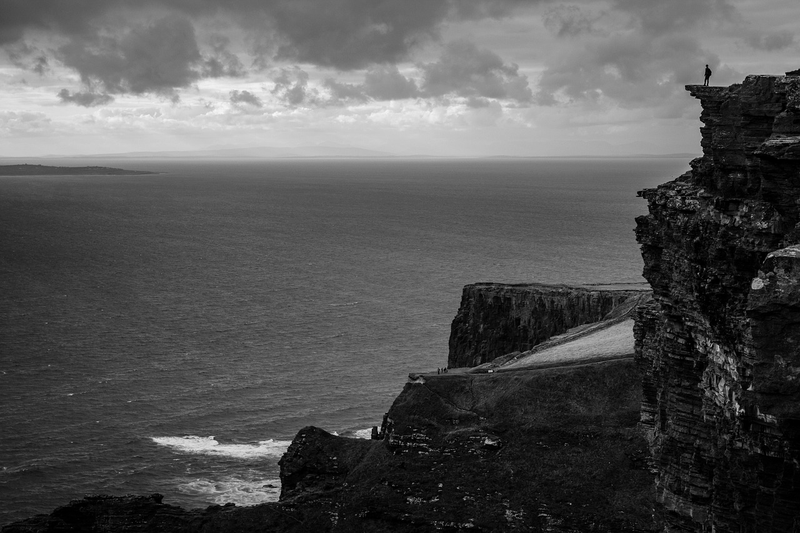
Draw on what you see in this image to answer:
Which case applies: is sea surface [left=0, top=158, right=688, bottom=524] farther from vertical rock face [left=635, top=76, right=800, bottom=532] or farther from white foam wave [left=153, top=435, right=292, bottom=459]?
vertical rock face [left=635, top=76, right=800, bottom=532]

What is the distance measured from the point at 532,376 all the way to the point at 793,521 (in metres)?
37.8

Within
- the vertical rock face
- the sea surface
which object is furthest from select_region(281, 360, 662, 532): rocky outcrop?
the sea surface

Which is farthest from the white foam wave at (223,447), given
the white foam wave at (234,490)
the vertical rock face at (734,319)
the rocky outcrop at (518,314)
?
the vertical rock face at (734,319)

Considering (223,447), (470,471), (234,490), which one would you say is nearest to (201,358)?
(223,447)

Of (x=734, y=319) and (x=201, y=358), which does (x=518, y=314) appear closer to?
(x=201, y=358)

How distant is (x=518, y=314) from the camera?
93.6 meters

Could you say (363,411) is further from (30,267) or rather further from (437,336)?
(30,267)

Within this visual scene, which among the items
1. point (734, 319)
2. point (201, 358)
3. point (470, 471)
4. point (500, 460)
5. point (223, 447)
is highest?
point (734, 319)

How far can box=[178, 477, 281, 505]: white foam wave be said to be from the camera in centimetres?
7025

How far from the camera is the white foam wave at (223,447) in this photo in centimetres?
8138

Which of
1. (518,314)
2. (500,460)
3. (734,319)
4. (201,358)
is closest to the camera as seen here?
(734,319)

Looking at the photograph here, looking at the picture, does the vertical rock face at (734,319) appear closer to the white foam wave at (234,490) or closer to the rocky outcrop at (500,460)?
the rocky outcrop at (500,460)

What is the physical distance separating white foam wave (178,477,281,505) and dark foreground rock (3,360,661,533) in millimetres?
13603

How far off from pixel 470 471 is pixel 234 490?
27.3m
